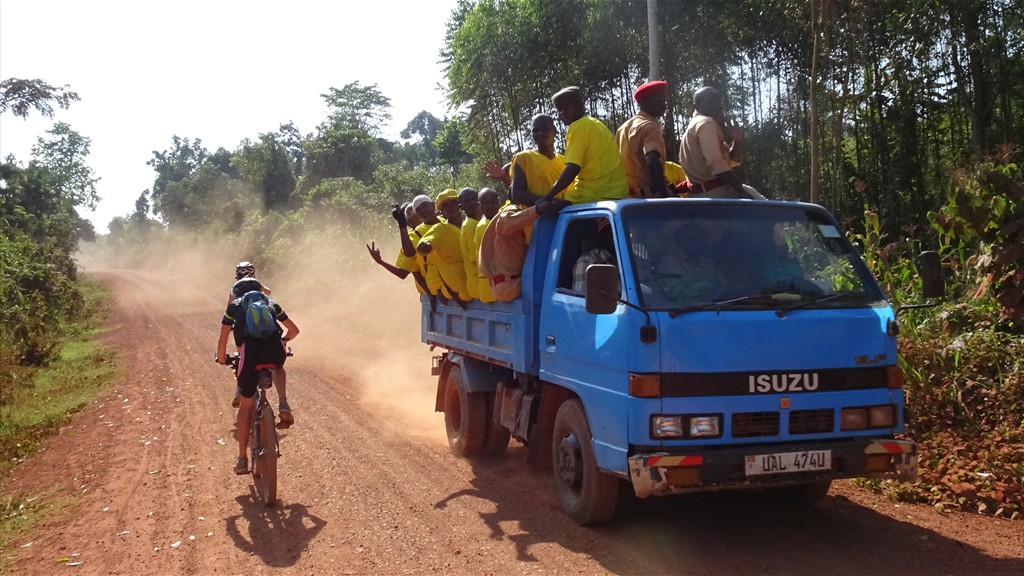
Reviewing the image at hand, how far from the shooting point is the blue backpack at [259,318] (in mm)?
6867

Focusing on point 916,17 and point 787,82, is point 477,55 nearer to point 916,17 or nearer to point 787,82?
point 787,82

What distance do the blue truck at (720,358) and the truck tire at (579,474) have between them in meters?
0.01

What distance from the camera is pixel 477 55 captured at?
65.2 ft

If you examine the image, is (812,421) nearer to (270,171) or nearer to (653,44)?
(653,44)

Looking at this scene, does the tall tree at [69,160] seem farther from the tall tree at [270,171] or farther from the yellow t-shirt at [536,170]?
the yellow t-shirt at [536,170]

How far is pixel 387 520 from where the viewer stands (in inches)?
239

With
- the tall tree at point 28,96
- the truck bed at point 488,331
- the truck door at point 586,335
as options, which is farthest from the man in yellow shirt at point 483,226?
the tall tree at point 28,96

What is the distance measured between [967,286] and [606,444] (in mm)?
4979

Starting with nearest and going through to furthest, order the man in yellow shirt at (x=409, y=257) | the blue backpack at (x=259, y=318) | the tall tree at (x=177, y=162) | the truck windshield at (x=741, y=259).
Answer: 1. the truck windshield at (x=741, y=259)
2. the blue backpack at (x=259, y=318)
3. the man in yellow shirt at (x=409, y=257)
4. the tall tree at (x=177, y=162)

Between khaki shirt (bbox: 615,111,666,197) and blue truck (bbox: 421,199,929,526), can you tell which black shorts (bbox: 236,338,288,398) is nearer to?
blue truck (bbox: 421,199,929,526)

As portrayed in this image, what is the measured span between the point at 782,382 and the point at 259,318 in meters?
4.03

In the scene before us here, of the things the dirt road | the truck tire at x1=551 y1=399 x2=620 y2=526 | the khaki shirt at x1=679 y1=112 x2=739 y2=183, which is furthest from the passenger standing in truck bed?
the dirt road

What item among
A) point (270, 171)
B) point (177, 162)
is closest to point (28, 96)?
point (270, 171)

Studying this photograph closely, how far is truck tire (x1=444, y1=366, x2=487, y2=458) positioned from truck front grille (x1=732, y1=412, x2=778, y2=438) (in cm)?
330
